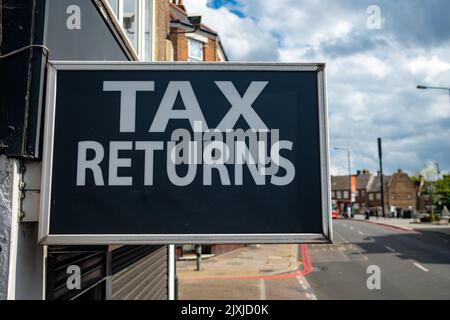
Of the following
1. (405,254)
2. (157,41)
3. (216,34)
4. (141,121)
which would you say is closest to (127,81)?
(141,121)

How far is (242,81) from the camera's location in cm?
214

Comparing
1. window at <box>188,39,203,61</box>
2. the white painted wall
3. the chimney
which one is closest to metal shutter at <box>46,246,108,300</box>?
the white painted wall

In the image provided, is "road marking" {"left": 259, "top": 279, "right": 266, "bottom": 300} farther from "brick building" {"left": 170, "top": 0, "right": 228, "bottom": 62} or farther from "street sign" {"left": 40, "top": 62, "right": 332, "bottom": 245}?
"brick building" {"left": 170, "top": 0, "right": 228, "bottom": 62}

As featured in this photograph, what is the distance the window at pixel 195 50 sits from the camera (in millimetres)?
21141

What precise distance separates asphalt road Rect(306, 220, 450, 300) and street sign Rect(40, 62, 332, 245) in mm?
8720

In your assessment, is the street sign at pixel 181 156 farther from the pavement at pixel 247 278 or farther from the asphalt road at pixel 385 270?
the pavement at pixel 247 278

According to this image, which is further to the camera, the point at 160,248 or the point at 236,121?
the point at 160,248

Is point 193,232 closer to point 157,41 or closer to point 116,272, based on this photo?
point 116,272

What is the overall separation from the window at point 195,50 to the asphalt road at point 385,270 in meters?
12.4

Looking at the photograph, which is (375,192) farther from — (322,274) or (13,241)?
(13,241)

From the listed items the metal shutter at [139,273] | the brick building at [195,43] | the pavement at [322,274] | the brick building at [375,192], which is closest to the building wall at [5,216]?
the metal shutter at [139,273]

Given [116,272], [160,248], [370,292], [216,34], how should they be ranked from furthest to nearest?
[216,34] → [370,292] → [160,248] → [116,272]
